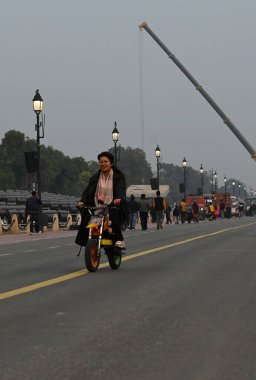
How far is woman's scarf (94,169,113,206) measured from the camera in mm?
12484

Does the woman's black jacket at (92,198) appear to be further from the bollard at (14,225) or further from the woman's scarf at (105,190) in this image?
the bollard at (14,225)

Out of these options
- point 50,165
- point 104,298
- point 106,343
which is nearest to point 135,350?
point 106,343

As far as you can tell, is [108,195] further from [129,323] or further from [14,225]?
[14,225]

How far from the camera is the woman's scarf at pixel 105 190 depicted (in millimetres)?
12484

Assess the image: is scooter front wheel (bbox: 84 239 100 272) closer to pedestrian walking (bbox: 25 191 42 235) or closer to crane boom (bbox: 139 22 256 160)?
pedestrian walking (bbox: 25 191 42 235)

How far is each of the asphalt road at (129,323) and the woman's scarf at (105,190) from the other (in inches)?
44.6

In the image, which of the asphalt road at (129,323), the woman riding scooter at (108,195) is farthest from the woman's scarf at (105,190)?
the asphalt road at (129,323)

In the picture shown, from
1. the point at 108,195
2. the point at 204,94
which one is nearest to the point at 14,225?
the point at 108,195

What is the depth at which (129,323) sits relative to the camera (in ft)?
23.4

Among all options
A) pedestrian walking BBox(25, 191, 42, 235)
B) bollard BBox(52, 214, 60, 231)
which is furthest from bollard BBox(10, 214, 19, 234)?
bollard BBox(52, 214, 60, 231)

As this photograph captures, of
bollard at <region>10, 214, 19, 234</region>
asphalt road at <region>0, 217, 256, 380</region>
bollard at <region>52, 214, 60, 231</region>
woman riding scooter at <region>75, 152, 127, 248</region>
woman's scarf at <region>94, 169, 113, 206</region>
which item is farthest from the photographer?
bollard at <region>52, 214, 60, 231</region>

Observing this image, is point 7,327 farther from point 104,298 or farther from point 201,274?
point 201,274

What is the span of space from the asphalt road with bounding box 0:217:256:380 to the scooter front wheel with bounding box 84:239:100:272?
181 mm

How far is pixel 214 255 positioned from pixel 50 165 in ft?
347
